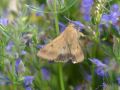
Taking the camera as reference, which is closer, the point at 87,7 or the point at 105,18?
the point at 105,18

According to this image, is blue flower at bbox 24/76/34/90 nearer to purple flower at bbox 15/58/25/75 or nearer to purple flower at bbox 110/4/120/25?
purple flower at bbox 15/58/25/75

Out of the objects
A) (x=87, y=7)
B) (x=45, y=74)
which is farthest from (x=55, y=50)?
(x=45, y=74)

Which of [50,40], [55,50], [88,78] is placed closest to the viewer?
[55,50]

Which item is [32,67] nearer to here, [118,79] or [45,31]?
[45,31]

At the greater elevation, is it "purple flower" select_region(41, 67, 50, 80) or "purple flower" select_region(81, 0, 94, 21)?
"purple flower" select_region(81, 0, 94, 21)

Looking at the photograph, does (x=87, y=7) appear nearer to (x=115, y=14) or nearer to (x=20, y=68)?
(x=115, y=14)

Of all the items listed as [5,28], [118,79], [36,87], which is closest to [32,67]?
[36,87]

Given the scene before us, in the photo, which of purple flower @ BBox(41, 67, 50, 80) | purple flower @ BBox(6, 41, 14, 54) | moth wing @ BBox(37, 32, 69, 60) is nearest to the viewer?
moth wing @ BBox(37, 32, 69, 60)

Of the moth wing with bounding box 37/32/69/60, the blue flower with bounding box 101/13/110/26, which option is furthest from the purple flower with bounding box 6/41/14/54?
the blue flower with bounding box 101/13/110/26
